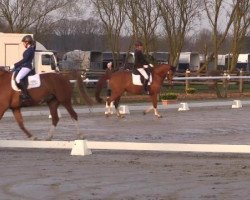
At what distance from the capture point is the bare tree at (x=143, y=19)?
42156mm

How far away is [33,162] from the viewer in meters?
13.5

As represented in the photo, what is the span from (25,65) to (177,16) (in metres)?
25.5

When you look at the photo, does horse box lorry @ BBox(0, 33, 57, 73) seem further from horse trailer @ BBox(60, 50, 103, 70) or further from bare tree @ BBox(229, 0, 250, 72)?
horse trailer @ BBox(60, 50, 103, 70)

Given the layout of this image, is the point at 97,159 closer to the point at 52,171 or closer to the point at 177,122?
the point at 52,171

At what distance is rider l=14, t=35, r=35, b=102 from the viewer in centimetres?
1694

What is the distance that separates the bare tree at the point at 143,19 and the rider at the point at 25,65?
82.2 ft

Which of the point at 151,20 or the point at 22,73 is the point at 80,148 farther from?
the point at 151,20

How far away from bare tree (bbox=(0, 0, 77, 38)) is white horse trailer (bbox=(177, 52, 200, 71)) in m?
17.4

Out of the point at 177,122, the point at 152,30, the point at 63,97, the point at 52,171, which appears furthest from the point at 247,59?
the point at 52,171

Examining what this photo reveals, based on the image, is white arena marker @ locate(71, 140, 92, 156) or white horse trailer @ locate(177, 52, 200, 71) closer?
white arena marker @ locate(71, 140, 92, 156)

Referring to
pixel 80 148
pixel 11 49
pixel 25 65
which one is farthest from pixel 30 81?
pixel 11 49

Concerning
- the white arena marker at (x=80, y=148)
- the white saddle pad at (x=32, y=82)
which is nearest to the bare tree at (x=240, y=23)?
the white saddle pad at (x=32, y=82)

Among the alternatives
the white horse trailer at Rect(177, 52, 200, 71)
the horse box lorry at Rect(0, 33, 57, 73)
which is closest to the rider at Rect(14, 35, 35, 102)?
the horse box lorry at Rect(0, 33, 57, 73)

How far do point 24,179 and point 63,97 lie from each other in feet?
20.9
